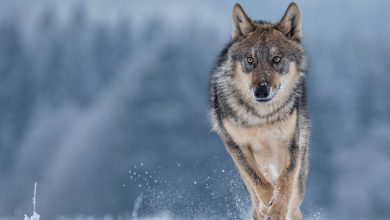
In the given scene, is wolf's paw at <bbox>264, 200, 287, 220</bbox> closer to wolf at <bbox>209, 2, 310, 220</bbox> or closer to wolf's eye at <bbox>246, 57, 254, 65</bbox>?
wolf at <bbox>209, 2, 310, 220</bbox>

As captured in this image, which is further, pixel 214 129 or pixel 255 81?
pixel 214 129

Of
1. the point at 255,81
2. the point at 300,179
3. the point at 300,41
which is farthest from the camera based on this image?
the point at 300,179

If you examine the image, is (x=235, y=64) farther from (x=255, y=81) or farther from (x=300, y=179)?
(x=300, y=179)

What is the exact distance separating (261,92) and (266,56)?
449mm

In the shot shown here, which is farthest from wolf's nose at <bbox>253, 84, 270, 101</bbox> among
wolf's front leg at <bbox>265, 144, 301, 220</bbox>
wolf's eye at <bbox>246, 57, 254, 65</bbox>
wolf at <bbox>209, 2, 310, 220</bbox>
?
wolf's front leg at <bbox>265, 144, 301, 220</bbox>

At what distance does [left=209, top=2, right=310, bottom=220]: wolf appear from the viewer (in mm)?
8562

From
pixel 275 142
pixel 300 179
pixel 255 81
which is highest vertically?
pixel 255 81

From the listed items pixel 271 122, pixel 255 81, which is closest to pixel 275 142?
pixel 271 122

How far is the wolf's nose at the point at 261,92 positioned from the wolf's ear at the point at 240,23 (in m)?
0.87

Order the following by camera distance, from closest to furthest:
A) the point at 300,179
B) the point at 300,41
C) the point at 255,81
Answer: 1. the point at 255,81
2. the point at 300,41
3. the point at 300,179

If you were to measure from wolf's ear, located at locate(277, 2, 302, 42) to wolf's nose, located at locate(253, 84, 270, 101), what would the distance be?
35.4 inches

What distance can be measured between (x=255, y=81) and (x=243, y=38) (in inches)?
29.0

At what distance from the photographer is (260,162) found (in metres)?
9.07

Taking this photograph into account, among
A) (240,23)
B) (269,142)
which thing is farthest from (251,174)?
(240,23)
